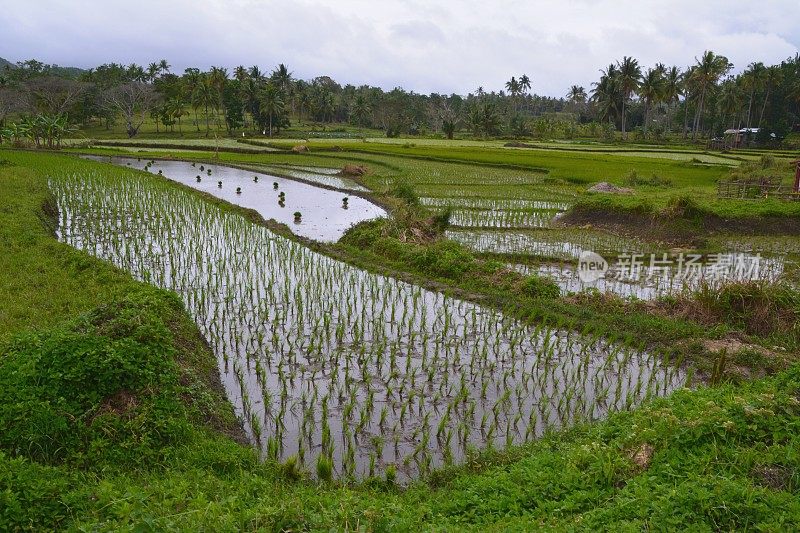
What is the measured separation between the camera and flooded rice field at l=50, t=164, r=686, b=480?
18.4 ft

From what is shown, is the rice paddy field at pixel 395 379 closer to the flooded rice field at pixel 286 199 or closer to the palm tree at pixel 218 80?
the flooded rice field at pixel 286 199

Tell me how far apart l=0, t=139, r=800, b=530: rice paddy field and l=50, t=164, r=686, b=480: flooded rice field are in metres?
0.04

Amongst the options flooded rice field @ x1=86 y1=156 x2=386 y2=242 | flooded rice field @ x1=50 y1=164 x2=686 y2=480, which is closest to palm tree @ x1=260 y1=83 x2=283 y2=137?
flooded rice field @ x1=86 y1=156 x2=386 y2=242

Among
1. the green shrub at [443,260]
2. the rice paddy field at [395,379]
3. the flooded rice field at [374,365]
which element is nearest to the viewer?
the rice paddy field at [395,379]

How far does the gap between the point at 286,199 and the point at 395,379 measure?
1549cm

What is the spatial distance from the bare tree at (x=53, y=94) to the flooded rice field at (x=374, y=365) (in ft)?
133

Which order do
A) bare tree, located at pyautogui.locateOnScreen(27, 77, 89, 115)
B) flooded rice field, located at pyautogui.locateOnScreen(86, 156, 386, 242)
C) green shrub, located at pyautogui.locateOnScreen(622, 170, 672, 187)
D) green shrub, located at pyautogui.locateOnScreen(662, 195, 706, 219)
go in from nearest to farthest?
green shrub, located at pyautogui.locateOnScreen(662, 195, 706, 219) → flooded rice field, located at pyautogui.locateOnScreen(86, 156, 386, 242) → green shrub, located at pyautogui.locateOnScreen(622, 170, 672, 187) → bare tree, located at pyautogui.locateOnScreen(27, 77, 89, 115)

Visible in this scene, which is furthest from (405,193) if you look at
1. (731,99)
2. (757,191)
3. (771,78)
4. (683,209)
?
(771,78)

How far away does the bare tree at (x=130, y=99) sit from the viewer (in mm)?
47812

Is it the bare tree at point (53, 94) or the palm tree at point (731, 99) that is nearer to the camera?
the bare tree at point (53, 94)

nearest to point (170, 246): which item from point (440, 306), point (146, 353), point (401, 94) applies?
point (440, 306)

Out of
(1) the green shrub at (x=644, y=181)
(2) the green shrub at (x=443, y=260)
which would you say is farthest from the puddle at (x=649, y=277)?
(1) the green shrub at (x=644, y=181)

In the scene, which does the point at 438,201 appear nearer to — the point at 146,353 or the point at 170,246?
the point at 170,246

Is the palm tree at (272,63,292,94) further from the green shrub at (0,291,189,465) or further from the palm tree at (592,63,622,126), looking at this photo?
the green shrub at (0,291,189,465)
